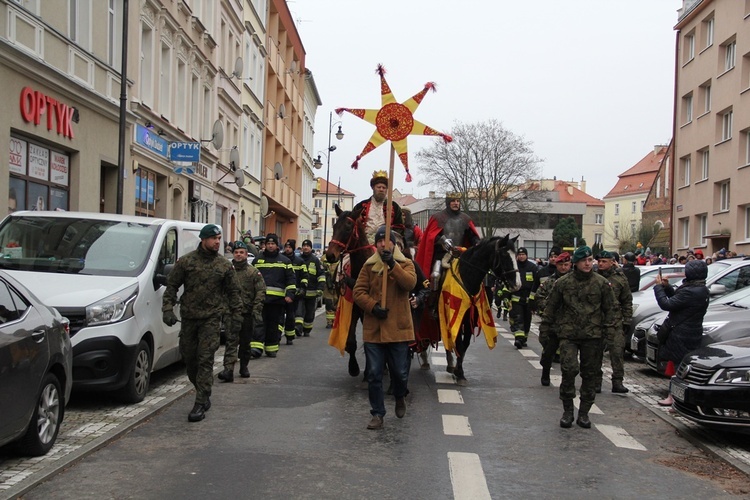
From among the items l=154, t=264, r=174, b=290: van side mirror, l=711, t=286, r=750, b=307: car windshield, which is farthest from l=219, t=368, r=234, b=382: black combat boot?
l=711, t=286, r=750, b=307: car windshield

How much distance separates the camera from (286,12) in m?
49.6

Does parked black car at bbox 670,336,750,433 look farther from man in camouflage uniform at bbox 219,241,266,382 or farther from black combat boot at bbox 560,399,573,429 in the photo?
man in camouflage uniform at bbox 219,241,266,382

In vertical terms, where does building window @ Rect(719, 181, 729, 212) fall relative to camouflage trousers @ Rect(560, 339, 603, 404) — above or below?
above

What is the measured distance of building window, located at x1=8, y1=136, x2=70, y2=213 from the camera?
16031mm

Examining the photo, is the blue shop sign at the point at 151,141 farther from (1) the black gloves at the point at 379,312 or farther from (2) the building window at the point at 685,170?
(2) the building window at the point at 685,170

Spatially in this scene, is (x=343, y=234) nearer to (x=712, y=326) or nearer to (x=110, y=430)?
(x=110, y=430)

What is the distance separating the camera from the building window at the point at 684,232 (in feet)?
133

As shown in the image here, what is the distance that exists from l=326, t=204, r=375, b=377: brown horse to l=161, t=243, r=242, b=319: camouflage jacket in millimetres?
1317

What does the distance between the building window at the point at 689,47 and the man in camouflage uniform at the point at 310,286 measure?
2900cm

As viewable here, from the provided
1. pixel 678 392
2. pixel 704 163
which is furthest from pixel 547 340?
pixel 704 163

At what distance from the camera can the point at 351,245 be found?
32.6 ft

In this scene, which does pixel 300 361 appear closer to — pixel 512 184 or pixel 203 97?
pixel 203 97

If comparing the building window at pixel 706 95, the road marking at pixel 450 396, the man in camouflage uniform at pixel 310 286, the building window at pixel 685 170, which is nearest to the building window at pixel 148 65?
the man in camouflage uniform at pixel 310 286

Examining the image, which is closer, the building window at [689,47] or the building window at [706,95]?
the building window at [706,95]
